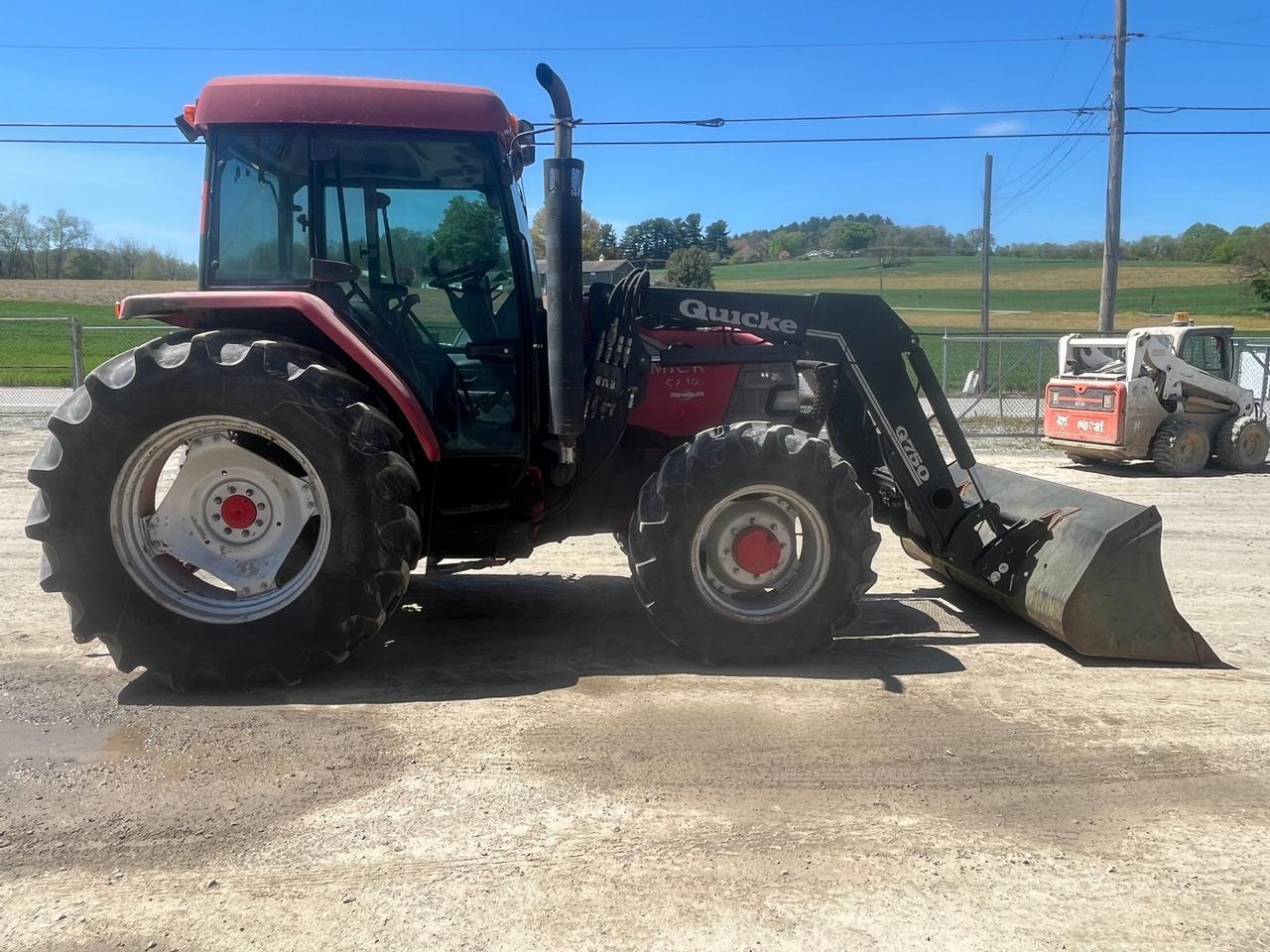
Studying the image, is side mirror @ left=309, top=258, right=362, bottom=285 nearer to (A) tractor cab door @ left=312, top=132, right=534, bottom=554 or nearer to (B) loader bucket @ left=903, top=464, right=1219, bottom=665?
(A) tractor cab door @ left=312, top=132, right=534, bottom=554

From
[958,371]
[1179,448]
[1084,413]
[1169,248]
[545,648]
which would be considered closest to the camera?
[545,648]

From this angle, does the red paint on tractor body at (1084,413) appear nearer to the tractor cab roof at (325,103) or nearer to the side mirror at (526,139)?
the side mirror at (526,139)

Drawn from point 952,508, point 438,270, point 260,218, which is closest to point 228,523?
point 260,218

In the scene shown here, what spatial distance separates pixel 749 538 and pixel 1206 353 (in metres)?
11.5

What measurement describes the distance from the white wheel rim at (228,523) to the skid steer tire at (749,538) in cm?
150

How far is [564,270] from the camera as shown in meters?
4.04

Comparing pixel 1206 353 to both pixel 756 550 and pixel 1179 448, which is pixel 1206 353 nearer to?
pixel 1179 448

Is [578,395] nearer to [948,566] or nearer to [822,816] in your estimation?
[822,816]

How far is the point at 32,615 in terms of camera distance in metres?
5.18

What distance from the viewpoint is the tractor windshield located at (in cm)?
418

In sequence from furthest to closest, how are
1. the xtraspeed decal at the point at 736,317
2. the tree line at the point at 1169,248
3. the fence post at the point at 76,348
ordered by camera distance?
1. the tree line at the point at 1169,248
2. the fence post at the point at 76,348
3. the xtraspeed decal at the point at 736,317

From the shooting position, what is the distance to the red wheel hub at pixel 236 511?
4.21 metres

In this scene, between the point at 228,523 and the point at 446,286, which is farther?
the point at 446,286

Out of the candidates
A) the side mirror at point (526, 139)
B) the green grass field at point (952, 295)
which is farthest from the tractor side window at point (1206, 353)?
the green grass field at point (952, 295)
